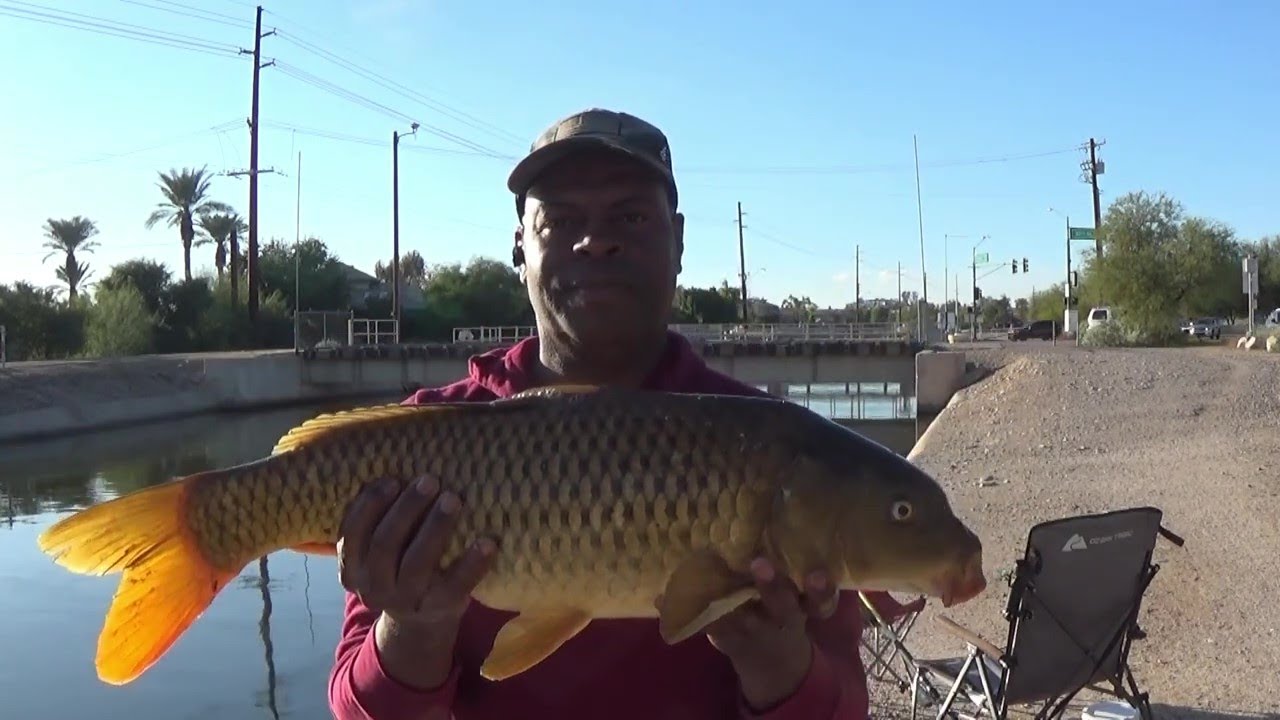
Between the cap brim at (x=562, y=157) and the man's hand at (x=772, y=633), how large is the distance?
3.15 feet

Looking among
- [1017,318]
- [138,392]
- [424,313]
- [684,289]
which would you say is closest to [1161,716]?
[138,392]

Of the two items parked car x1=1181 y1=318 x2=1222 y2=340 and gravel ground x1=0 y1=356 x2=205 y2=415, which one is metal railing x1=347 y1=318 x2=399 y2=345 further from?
parked car x1=1181 y1=318 x2=1222 y2=340

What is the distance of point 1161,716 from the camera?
6.02 meters

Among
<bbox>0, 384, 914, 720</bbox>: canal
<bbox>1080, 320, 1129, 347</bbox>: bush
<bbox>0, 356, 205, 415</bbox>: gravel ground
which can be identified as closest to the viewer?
<bbox>0, 384, 914, 720</bbox>: canal

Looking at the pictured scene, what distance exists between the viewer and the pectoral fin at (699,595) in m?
1.99

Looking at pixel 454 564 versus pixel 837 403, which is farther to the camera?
pixel 837 403

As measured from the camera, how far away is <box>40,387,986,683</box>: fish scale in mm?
2070

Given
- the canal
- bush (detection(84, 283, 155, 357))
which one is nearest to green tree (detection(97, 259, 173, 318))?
bush (detection(84, 283, 155, 357))

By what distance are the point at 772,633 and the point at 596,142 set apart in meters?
1.13

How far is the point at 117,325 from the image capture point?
43.2 metres

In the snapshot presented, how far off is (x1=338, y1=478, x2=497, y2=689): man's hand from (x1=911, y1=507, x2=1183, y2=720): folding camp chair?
404cm

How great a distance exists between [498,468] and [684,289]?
262ft

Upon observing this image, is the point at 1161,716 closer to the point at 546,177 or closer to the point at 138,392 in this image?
the point at 546,177

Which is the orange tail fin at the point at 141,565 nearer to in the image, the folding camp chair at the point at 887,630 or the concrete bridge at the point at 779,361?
the folding camp chair at the point at 887,630
